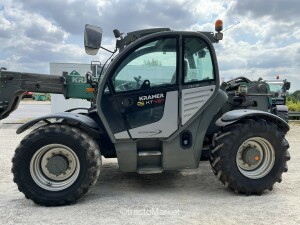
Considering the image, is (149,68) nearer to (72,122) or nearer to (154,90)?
(154,90)

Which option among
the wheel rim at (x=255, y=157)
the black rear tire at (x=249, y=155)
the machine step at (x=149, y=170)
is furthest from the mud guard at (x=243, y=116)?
the machine step at (x=149, y=170)

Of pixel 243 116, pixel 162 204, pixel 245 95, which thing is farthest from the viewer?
pixel 245 95

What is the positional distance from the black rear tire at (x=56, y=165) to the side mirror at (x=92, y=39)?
1.21 metres

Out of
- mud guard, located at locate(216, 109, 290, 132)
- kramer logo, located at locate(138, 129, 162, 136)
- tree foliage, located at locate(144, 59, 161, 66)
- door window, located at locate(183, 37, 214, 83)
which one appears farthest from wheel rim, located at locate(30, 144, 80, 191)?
mud guard, located at locate(216, 109, 290, 132)

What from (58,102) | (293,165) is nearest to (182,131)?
(293,165)

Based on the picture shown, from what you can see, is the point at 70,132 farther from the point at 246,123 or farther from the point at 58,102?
the point at 58,102

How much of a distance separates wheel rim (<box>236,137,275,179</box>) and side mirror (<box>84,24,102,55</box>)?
106 inches

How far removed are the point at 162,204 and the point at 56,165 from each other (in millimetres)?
1618

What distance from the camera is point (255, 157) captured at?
528 cm

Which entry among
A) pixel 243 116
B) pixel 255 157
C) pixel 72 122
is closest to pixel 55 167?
pixel 72 122

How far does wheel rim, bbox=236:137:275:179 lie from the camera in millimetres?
5266

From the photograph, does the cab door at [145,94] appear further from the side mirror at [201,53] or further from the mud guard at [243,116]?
the mud guard at [243,116]

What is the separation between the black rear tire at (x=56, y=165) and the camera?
15.7ft

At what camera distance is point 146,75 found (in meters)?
5.10
